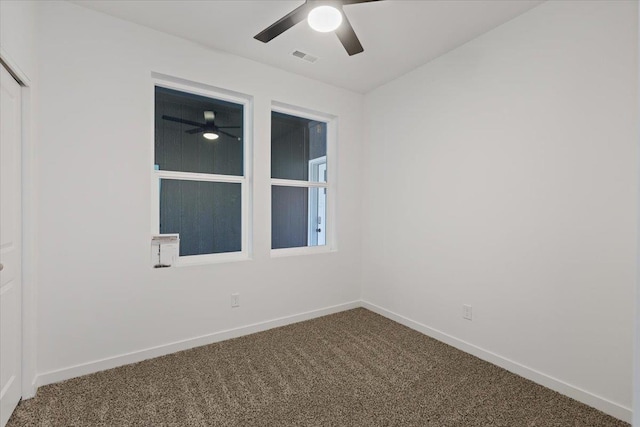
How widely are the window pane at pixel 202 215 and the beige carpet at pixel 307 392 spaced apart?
0.96m

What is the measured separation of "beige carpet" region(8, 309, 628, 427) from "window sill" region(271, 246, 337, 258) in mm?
977

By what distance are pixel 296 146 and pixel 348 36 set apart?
68.2 inches

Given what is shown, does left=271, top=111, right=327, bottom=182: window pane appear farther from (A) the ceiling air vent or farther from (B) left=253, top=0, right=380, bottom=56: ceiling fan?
(B) left=253, top=0, right=380, bottom=56: ceiling fan

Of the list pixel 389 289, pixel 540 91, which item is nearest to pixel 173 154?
pixel 389 289

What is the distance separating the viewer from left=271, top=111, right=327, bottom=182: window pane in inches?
136

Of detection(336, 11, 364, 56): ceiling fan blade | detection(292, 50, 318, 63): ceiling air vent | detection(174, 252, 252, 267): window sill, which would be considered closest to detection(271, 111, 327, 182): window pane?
detection(292, 50, 318, 63): ceiling air vent

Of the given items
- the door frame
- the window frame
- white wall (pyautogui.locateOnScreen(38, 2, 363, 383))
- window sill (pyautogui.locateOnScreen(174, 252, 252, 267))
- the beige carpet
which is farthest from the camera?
the window frame

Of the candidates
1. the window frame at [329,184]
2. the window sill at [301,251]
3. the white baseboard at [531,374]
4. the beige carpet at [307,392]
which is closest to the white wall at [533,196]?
the white baseboard at [531,374]

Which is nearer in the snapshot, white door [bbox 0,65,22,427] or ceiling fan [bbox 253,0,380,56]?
white door [bbox 0,65,22,427]

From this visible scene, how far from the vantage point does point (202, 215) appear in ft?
9.87

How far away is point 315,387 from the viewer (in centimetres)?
217

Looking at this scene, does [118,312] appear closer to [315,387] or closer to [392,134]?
[315,387]

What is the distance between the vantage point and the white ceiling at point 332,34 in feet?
7.37

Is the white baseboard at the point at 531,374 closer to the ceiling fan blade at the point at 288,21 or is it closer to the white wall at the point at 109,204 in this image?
the white wall at the point at 109,204
